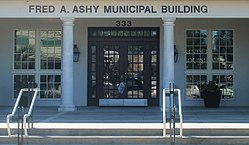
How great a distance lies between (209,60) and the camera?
1780 centimetres

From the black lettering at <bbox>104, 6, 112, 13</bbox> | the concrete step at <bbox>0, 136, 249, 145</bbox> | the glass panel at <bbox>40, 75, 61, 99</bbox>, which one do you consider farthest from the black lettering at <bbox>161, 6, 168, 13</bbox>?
the concrete step at <bbox>0, 136, 249, 145</bbox>

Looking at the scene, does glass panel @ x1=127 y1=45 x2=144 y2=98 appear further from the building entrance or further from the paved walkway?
the paved walkway

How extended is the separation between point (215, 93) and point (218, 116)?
9.15 ft

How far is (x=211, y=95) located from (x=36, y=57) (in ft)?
20.9

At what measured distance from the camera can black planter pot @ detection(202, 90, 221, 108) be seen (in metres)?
16.8

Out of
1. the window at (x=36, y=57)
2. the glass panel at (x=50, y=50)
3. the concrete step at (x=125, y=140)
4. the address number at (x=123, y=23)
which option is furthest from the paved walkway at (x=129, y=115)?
the address number at (x=123, y=23)

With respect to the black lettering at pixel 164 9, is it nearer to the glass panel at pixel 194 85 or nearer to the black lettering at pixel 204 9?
the black lettering at pixel 204 9

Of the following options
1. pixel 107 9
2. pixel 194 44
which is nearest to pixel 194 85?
pixel 194 44

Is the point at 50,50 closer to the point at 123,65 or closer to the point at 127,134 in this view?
the point at 123,65

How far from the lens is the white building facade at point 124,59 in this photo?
17641 millimetres

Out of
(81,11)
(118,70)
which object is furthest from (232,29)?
(81,11)

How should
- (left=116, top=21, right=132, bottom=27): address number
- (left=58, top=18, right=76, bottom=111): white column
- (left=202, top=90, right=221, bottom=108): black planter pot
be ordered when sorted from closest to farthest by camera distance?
(left=58, top=18, right=76, bottom=111): white column → (left=202, top=90, right=221, bottom=108): black planter pot → (left=116, top=21, right=132, bottom=27): address number

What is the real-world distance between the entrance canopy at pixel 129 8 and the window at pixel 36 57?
8.72ft

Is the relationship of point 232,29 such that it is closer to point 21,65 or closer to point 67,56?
point 67,56
